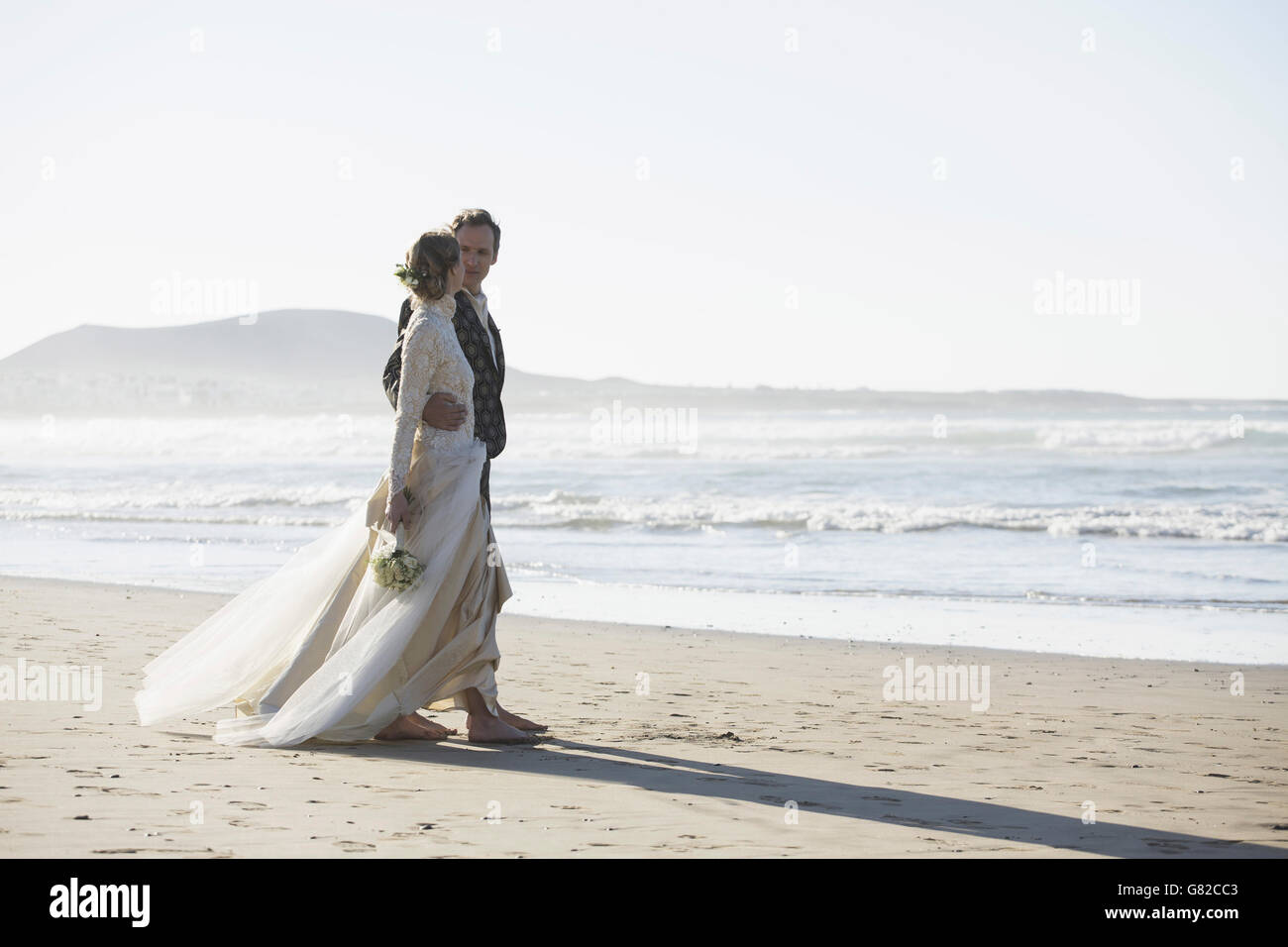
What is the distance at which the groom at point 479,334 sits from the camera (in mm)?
5328

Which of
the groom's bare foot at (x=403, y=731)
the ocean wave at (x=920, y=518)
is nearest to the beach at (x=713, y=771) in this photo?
the groom's bare foot at (x=403, y=731)

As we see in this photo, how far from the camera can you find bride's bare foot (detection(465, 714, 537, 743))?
529cm

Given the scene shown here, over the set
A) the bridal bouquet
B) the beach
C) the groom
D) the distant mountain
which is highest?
the distant mountain

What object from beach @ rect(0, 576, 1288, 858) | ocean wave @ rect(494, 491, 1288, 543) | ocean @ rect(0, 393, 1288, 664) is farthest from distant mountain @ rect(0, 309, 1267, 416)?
beach @ rect(0, 576, 1288, 858)

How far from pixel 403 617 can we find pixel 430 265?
1.34 metres

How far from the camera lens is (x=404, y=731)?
5277 mm

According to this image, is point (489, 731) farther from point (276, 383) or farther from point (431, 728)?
point (276, 383)

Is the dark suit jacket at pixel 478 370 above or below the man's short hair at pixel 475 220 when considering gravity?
below

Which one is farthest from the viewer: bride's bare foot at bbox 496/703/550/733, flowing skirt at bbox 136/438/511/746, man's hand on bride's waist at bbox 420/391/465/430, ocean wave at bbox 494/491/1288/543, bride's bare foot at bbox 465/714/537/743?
ocean wave at bbox 494/491/1288/543

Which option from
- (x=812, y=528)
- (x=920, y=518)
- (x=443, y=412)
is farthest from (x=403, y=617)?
(x=920, y=518)

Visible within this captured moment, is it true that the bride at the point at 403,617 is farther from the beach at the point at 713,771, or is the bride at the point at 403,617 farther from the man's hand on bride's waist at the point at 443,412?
the beach at the point at 713,771

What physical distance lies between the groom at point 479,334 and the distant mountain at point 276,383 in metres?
49.8

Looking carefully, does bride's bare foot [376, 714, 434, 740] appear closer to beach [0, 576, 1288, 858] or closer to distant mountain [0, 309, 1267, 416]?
beach [0, 576, 1288, 858]
